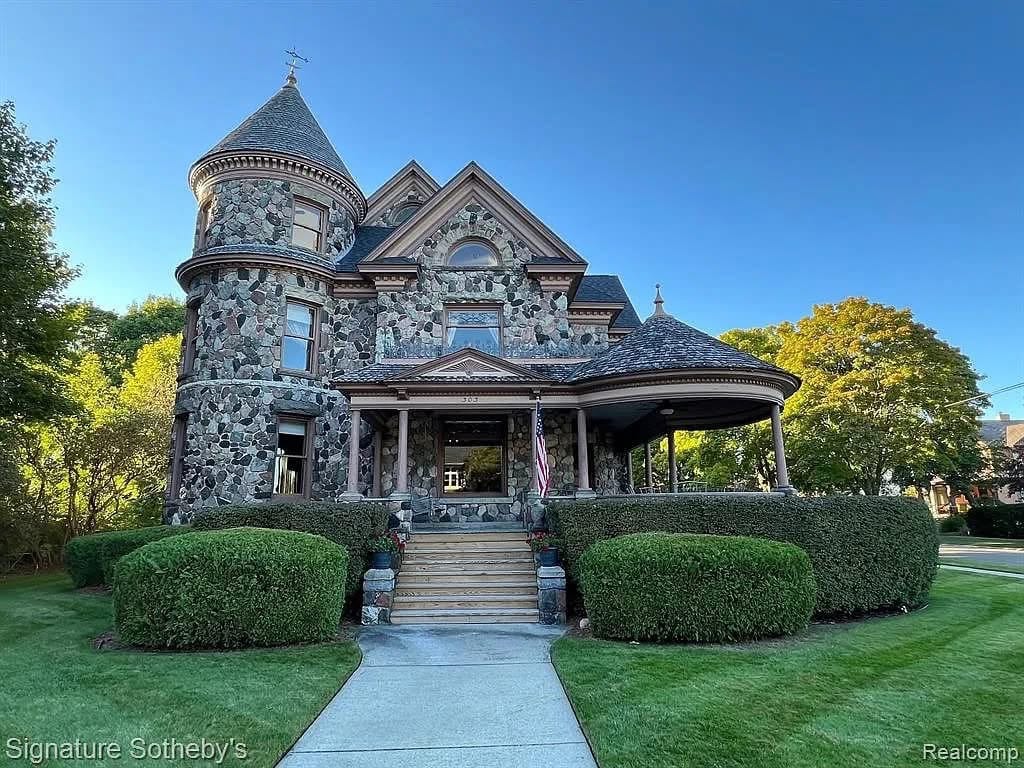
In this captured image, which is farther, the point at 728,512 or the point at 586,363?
the point at 586,363

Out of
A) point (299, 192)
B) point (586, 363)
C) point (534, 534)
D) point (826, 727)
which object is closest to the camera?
point (826, 727)

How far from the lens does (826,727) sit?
4.77m

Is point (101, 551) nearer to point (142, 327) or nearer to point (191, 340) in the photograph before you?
point (191, 340)

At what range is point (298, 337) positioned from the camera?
16.2 meters

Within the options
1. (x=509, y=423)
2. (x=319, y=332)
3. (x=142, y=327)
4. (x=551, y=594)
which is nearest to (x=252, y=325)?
(x=319, y=332)

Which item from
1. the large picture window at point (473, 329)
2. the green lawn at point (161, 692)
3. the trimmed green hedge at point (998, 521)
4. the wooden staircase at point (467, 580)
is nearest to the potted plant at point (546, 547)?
the wooden staircase at point (467, 580)

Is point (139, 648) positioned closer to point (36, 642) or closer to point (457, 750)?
point (36, 642)

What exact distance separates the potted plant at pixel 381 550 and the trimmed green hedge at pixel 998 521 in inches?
1385

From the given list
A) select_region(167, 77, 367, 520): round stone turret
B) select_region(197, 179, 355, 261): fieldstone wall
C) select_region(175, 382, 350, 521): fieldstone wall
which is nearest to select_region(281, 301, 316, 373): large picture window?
select_region(167, 77, 367, 520): round stone turret

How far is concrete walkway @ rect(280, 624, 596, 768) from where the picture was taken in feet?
14.4

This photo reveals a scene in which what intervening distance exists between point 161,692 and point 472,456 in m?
10.4

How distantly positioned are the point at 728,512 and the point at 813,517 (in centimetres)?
137

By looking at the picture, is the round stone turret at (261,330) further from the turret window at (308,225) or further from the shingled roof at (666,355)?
the shingled roof at (666,355)

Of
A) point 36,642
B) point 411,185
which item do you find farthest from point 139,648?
point 411,185
